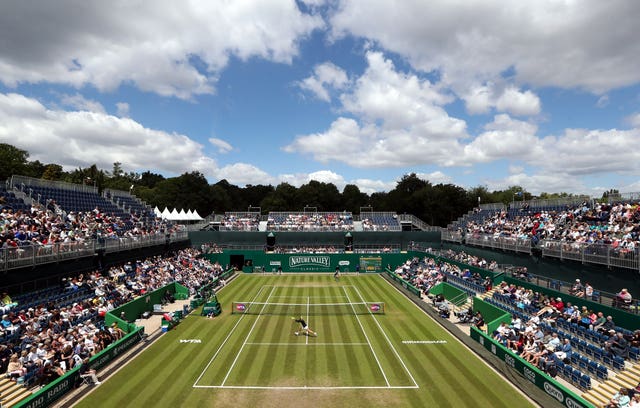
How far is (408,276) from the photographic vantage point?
140 ft

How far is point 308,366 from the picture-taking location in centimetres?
1919

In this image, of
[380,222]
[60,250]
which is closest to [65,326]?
[60,250]

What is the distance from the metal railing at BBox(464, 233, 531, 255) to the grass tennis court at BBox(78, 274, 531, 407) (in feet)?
33.5

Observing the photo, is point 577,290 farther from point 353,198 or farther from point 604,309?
point 353,198

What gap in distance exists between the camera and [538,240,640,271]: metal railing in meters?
21.5

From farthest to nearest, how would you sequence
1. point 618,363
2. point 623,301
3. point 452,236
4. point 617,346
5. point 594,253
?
point 452,236
point 594,253
point 623,301
point 617,346
point 618,363

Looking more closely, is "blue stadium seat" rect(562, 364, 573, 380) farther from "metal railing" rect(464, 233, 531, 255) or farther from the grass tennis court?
"metal railing" rect(464, 233, 531, 255)

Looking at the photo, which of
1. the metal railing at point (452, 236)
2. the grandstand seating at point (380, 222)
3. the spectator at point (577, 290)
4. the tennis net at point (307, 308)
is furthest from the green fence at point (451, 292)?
the grandstand seating at point (380, 222)

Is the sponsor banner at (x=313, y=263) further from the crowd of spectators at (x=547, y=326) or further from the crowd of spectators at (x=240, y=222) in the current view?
the crowd of spectators at (x=547, y=326)

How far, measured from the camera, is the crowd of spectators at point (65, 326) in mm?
16359

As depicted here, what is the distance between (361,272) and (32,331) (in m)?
37.3

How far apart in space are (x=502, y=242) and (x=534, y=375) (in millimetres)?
20808

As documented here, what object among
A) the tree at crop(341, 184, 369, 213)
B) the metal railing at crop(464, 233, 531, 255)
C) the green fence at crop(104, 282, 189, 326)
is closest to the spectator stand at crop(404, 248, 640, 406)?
the metal railing at crop(464, 233, 531, 255)

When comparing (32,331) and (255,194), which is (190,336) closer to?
(32,331)
